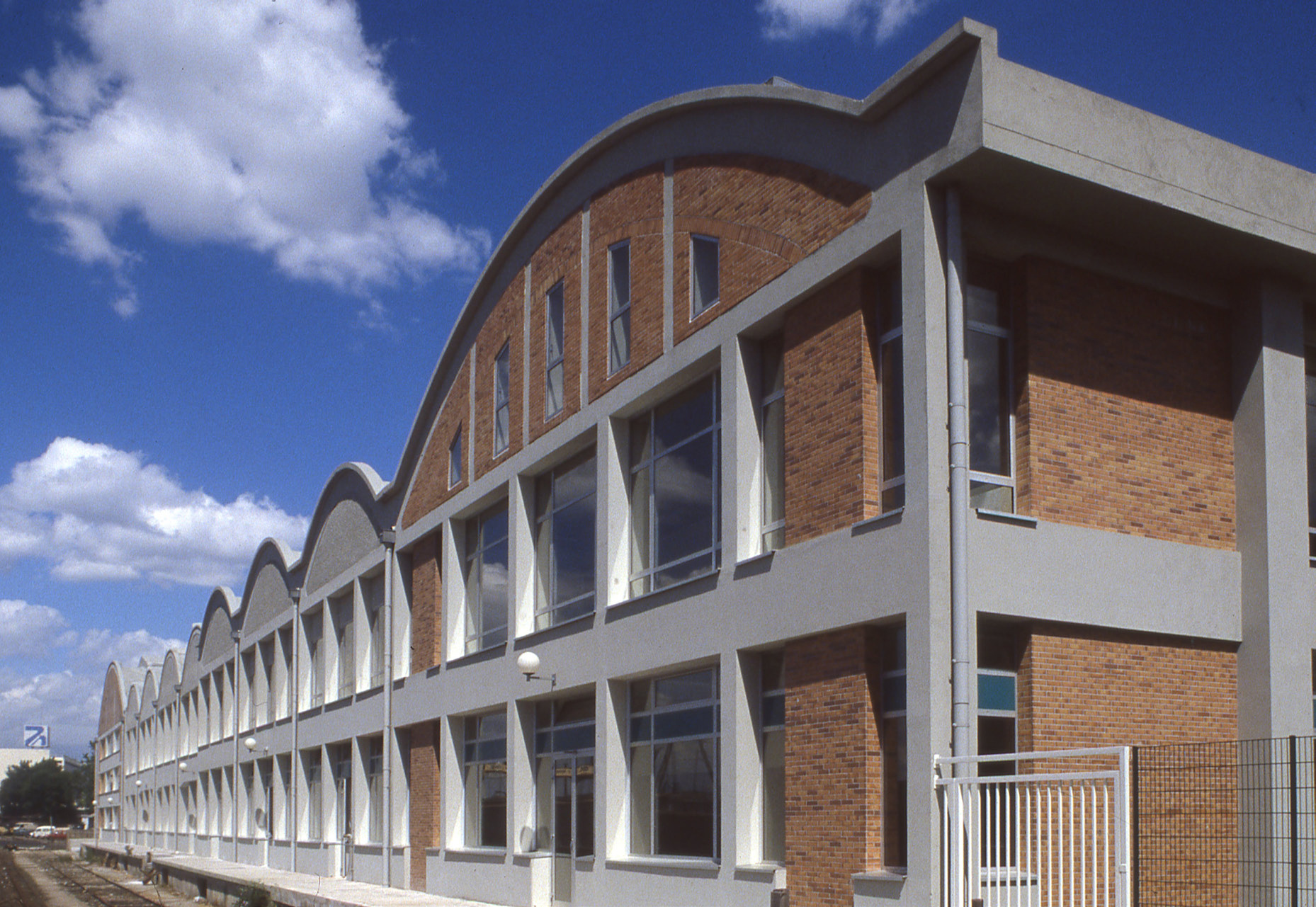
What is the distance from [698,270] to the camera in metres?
18.1

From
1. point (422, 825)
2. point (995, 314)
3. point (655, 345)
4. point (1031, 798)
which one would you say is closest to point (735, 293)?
point (655, 345)

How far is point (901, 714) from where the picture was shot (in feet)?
44.6

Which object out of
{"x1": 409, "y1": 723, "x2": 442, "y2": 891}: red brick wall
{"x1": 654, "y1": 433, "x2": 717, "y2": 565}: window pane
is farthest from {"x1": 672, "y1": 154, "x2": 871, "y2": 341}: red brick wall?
{"x1": 409, "y1": 723, "x2": 442, "y2": 891}: red brick wall

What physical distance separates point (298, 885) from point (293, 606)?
1106 cm

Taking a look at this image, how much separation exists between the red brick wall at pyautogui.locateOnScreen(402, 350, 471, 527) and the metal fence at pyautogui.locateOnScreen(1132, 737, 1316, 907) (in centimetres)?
1600

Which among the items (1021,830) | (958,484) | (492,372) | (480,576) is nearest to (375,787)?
(480,576)

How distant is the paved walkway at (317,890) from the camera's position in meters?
24.2

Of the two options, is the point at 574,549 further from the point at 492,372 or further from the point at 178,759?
the point at 178,759

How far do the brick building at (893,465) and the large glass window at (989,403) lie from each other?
0.03 m

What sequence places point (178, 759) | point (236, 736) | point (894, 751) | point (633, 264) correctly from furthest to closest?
point (178, 759) → point (236, 736) → point (633, 264) → point (894, 751)

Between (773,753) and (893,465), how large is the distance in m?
3.84

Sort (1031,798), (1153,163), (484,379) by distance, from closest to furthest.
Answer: (1031,798), (1153,163), (484,379)

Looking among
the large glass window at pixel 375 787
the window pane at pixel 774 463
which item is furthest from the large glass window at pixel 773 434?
the large glass window at pixel 375 787

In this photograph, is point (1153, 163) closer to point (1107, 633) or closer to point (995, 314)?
point (995, 314)
